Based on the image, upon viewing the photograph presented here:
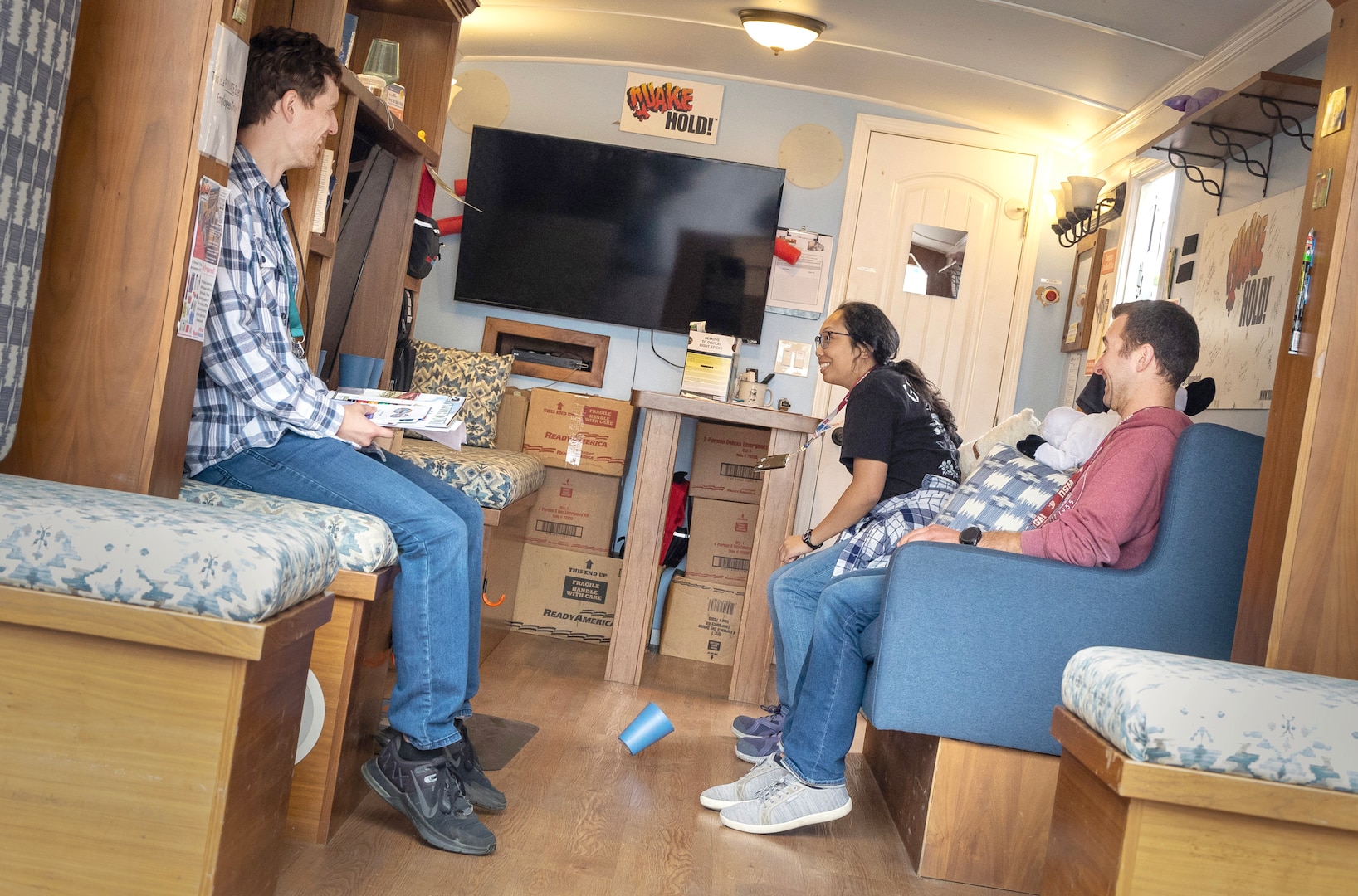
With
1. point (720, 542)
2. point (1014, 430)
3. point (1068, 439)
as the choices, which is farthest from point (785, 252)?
point (1068, 439)

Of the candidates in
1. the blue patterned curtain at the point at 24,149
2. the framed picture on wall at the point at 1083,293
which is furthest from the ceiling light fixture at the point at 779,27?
the blue patterned curtain at the point at 24,149

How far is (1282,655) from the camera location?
5.62 feet

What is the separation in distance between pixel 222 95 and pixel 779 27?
2.65m

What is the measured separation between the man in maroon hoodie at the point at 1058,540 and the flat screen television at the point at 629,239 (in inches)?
96.1

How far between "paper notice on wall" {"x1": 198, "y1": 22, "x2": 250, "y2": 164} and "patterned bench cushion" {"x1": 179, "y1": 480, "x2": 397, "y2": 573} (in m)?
0.57

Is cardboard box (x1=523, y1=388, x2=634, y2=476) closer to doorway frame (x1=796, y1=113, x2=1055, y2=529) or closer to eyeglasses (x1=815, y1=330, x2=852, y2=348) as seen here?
doorway frame (x1=796, y1=113, x2=1055, y2=529)

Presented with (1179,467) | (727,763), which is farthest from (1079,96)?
(727,763)

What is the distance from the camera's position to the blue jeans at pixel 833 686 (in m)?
2.40

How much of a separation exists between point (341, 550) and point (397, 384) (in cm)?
186

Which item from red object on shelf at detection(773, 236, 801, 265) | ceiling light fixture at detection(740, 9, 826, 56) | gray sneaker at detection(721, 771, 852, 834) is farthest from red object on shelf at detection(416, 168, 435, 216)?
gray sneaker at detection(721, 771, 852, 834)

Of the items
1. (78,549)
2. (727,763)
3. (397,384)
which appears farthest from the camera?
(397,384)

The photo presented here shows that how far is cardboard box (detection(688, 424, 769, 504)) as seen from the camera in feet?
14.3

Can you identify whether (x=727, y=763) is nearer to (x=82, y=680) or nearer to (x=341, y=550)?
(x=341, y=550)

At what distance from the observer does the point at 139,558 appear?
125 centimetres
